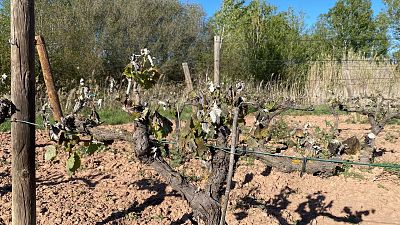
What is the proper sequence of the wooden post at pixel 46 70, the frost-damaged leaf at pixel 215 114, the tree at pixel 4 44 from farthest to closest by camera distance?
1. the tree at pixel 4 44
2. the wooden post at pixel 46 70
3. the frost-damaged leaf at pixel 215 114

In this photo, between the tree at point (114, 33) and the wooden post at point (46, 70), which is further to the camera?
the tree at point (114, 33)

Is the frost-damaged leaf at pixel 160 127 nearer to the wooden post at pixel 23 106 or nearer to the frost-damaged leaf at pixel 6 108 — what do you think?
the wooden post at pixel 23 106

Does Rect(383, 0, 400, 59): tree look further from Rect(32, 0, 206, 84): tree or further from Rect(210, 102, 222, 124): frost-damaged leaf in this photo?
Rect(210, 102, 222, 124): frost-damaged leaf

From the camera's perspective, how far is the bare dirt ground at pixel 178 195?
12.5ft

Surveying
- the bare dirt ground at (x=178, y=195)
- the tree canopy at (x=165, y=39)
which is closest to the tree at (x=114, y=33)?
the tree canopy at (x=165, y=39)

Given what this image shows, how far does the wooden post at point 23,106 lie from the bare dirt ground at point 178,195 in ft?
2.66

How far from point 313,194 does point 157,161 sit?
8.49ft

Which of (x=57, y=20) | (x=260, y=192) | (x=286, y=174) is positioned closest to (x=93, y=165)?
(x=260, y=192)

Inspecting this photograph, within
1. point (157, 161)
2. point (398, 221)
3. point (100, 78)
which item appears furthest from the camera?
point (100, 78)

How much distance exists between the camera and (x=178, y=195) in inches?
168

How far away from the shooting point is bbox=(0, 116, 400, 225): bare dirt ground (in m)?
3.81

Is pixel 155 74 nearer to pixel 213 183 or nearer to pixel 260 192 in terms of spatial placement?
pixel 213 183

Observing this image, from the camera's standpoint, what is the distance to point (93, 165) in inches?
199

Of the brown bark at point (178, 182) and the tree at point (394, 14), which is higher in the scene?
the tree at point (394, 14)
